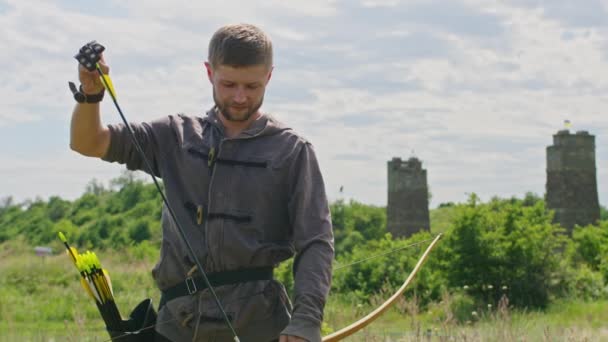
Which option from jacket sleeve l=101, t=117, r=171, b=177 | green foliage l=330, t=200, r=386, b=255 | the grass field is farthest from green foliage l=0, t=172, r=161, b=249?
jacket sleeve l=101, t=117, r=171, b=177

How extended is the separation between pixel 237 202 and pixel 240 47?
46cm

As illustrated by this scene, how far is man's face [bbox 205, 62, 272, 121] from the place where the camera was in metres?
2.76

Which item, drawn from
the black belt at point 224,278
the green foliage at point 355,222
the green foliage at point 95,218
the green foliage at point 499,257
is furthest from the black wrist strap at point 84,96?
the green foliage at point 355,222

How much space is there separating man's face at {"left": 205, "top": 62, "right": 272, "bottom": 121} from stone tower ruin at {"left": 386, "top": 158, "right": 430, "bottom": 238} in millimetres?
35584

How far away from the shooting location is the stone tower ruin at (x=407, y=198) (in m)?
38.3

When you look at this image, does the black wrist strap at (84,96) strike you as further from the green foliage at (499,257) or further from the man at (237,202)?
the green foliage at (499,257)

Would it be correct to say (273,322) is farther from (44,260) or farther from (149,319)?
(44,260)

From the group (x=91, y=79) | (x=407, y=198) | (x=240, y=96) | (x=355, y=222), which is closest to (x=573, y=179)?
(x=407, y=198)

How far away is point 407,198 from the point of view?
38406 mm

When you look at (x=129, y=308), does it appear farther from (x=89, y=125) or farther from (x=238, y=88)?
(x=238, y=88)

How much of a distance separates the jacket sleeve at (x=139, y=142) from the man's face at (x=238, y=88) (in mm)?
239

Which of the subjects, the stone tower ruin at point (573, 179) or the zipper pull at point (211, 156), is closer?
the zipper pull at point (211, 156)

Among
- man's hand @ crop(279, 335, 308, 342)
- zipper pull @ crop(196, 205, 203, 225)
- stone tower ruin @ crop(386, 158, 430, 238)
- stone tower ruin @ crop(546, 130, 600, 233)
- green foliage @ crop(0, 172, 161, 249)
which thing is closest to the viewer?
man's hand @ crop(279, 335, 308, 342)

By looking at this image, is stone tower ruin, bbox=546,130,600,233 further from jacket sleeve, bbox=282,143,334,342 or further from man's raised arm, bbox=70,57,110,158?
man's raised arm, bbox=70,57,110,158
